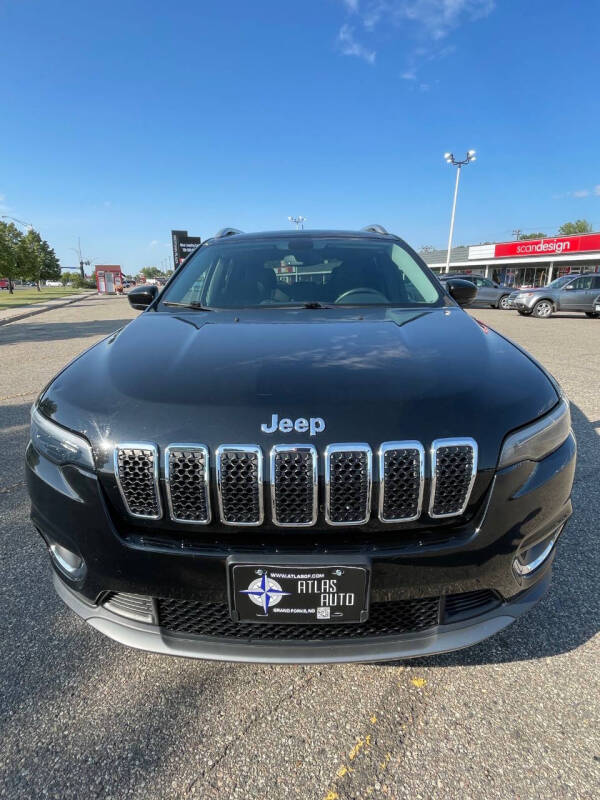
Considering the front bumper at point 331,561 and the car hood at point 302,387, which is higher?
the car hood at point 302,387

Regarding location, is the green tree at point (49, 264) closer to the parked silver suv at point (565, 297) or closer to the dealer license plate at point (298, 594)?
the parked silver suv at point (565, 297)

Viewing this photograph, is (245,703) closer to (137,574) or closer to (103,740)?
(103,740)

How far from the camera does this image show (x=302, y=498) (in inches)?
50.7

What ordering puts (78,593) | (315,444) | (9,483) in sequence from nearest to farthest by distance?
(315,444) → (78,593) → (9,483)

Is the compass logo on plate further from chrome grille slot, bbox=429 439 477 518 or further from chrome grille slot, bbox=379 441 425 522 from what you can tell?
chrome grille slot, bbox=429 439 477 518

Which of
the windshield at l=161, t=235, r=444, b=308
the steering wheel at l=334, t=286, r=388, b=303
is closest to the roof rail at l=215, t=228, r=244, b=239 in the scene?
the windshield at l=161, t=235, r=444, b=308

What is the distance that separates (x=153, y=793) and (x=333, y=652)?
2.09 feet

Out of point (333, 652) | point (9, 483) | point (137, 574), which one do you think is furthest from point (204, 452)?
point (9, 483)

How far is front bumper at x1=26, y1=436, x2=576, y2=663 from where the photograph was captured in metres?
1.33

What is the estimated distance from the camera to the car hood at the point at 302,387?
1.32m

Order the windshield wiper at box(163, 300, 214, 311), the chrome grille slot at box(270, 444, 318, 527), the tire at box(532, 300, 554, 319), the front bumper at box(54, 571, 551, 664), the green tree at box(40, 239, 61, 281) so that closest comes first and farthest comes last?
the chrome grille slot at box(270, 444, 318, 527) < the front bumper at box(54, 571, 551, 664) < the windshield wiper at box(163, 300, 214, 311) < the tire at box(532, 300, 554, 319) < the green tree at box(40, 239, 61, 281)

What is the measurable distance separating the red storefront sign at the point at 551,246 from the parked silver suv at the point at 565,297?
24.5 meters

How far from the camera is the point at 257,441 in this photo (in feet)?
4.21

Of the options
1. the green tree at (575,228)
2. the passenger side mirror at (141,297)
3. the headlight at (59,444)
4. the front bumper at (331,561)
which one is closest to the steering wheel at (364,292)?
the passenger side mirror at (141,297)
